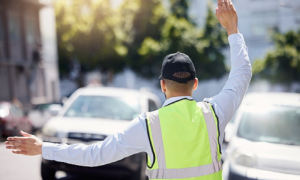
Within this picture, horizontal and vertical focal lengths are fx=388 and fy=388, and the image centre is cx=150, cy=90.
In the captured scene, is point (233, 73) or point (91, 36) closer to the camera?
point (233, 73)

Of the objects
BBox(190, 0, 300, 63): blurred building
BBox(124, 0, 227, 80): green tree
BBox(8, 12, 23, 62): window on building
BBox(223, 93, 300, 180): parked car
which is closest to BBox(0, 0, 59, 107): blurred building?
BBox(8, 12, 23, 62): window on building

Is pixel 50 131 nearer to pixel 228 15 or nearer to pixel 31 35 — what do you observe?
pixel 228 15

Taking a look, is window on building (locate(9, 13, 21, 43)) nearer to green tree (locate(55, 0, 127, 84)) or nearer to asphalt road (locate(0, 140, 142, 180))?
green tree (locate(55, 0, 127, 84))

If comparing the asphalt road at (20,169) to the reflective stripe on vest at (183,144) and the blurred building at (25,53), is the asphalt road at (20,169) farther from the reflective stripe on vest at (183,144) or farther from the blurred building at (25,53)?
the blurred building at (25,53)

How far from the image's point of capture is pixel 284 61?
102 ft

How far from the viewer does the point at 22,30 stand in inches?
1061

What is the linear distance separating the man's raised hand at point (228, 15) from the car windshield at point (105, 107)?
491 cm

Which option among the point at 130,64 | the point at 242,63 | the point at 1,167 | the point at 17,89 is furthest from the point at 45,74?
the point at 242,63

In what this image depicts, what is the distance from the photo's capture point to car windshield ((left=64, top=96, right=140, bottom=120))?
7.38 m

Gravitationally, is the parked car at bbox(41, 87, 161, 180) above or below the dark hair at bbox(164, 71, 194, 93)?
below

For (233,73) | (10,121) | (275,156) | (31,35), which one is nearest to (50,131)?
(275,156)

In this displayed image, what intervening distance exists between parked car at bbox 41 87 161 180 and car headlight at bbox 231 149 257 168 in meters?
1.94

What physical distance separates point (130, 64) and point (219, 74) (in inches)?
304

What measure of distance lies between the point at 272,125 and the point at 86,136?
3003mm
